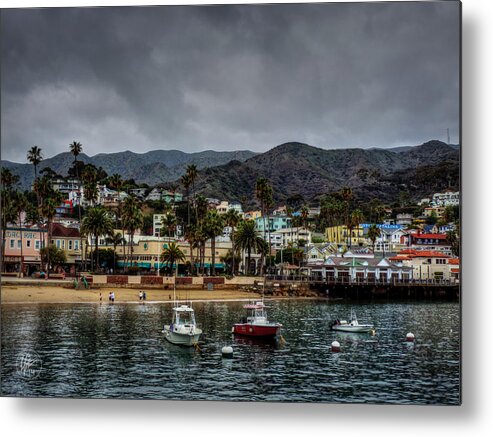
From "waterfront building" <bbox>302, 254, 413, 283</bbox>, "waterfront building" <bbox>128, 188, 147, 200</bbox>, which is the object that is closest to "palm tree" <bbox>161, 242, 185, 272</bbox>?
"waterfront building" <bbox>128, 188, 147, 200</bbox>

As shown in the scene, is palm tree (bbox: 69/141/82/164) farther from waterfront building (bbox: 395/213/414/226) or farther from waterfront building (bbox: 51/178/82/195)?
waterfront building (bbox: 395/213/414/226)

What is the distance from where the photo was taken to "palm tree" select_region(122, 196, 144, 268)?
1875 cm

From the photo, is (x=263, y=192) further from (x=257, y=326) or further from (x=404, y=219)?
(x=404, y=219)

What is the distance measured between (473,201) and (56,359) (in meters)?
7.28

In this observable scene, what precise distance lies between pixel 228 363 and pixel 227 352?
79cm

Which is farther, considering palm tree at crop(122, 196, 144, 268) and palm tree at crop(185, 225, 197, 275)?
palm tree at crop(185, 225, 197, 275)

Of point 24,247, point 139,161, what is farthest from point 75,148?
point 24,247

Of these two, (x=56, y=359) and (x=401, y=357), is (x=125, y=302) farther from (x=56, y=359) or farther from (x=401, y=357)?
(x=401, y=357)

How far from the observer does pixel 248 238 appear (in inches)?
944

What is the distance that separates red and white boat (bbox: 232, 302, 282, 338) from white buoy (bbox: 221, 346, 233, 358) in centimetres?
161

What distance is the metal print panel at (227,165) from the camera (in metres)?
10.9

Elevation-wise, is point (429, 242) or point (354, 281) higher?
point (429, 242)

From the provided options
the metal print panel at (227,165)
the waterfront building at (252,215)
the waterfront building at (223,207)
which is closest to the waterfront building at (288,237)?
the waterfront building at (252,215)

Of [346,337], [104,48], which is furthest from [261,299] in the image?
[104,48]
